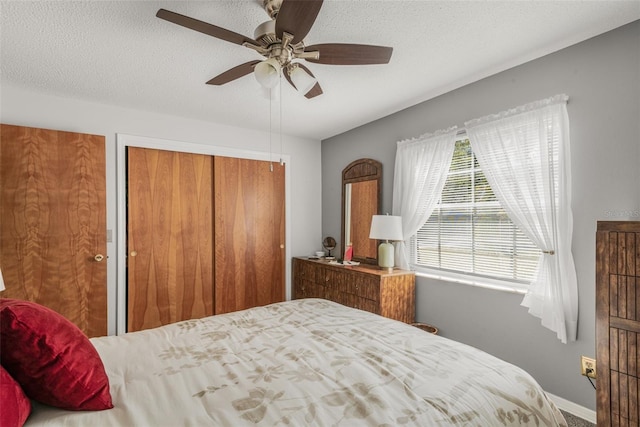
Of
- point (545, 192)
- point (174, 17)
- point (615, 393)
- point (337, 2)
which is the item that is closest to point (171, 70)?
point (174, 17)

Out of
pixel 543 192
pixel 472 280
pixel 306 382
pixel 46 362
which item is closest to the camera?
pixel 46 362

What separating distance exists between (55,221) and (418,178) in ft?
10.8

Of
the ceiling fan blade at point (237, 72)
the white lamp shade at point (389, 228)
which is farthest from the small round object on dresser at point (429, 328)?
the ceiling fan blade at point (237, 72)

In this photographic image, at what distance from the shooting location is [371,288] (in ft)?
9.78

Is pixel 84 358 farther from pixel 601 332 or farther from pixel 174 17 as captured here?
pixel 601 332

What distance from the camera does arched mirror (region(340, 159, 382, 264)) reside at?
3594 millimetres

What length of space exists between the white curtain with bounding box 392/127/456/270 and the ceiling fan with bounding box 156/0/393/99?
1398mm

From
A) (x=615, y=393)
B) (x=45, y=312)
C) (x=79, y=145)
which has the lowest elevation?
(x=615, y=393)

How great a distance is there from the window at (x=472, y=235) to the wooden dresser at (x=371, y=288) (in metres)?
0.33

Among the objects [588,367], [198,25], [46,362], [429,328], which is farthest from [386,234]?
[46,362]

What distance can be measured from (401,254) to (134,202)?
Answer: 2806 millimetres

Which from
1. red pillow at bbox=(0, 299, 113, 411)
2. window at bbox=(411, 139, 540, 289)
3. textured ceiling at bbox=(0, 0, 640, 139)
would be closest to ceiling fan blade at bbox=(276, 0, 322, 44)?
textured ceiling at bbox=(0, 0, 640, 139)

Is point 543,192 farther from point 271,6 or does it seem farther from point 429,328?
point 271,6

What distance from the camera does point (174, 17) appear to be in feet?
4.54
